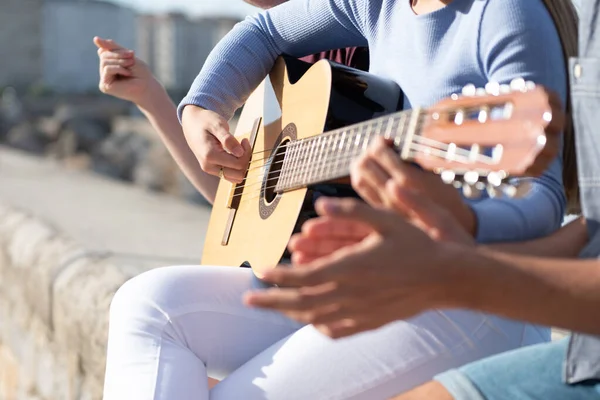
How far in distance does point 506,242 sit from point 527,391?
0.23 meters

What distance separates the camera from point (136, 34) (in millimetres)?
37312

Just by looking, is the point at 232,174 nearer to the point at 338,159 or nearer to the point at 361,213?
the point at 338,159

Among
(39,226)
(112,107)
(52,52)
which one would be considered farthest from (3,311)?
(52,52)

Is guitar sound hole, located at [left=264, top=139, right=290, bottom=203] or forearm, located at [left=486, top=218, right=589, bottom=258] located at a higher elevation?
forearm, located at [left=486, top=218, right=589, bottom=258]

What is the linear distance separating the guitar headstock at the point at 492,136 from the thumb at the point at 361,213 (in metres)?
0.17

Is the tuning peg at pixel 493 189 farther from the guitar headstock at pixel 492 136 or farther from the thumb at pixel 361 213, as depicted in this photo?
the thumb at pixel 361 213

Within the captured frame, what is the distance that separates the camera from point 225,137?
207 centimetres

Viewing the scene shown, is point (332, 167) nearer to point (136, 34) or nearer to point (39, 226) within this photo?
point (39, 226)

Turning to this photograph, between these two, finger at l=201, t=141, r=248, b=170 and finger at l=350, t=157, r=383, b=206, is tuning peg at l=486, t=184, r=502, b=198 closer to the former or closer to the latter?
finger at l=350, t=157, r=383, b=206

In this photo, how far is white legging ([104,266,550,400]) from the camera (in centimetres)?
154

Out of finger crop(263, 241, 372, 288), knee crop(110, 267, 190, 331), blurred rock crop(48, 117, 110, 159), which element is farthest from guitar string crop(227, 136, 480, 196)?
blurred rock crop(48, 117, 110, 159)

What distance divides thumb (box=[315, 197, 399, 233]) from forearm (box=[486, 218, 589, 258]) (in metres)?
0.28

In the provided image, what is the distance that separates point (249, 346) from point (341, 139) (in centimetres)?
52

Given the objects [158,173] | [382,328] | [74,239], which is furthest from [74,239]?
[158,173]
